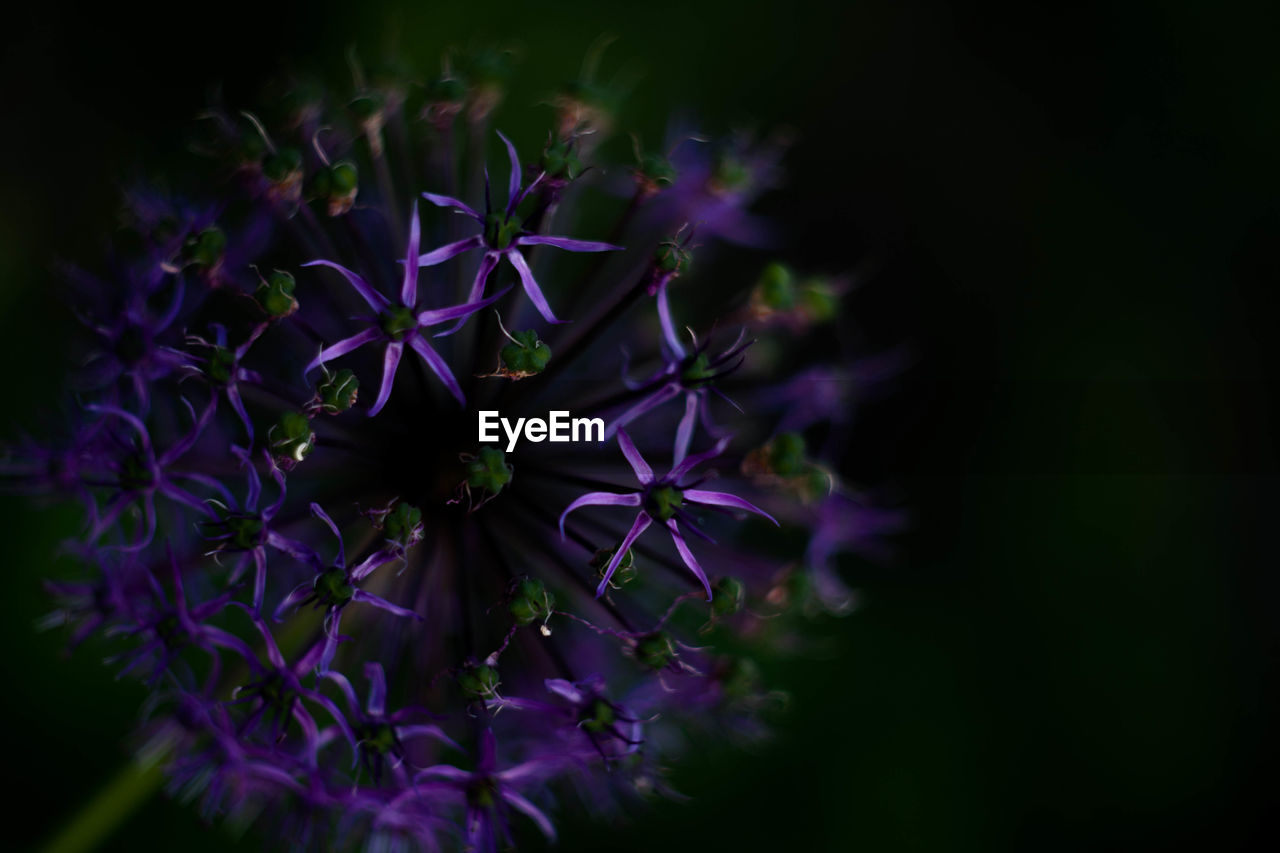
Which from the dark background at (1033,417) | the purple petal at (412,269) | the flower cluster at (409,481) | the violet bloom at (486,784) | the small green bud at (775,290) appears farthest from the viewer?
the dark background at (1033,417)

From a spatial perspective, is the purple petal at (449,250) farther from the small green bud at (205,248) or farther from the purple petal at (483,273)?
the small green bud at (205,248)

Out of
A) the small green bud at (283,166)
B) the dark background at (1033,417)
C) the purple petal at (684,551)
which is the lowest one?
the purple petal at (684,551)

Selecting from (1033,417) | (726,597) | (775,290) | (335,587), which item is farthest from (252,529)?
(1033,417)

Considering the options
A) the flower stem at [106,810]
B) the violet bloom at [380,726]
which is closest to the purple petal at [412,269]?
the violet bloom at [380,726]

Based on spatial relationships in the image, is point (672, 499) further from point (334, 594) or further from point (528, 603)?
point (334, 594)

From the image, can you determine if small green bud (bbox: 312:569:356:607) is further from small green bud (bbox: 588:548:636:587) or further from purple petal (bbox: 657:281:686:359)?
purple petal (bbox: 657:281:686:359)
